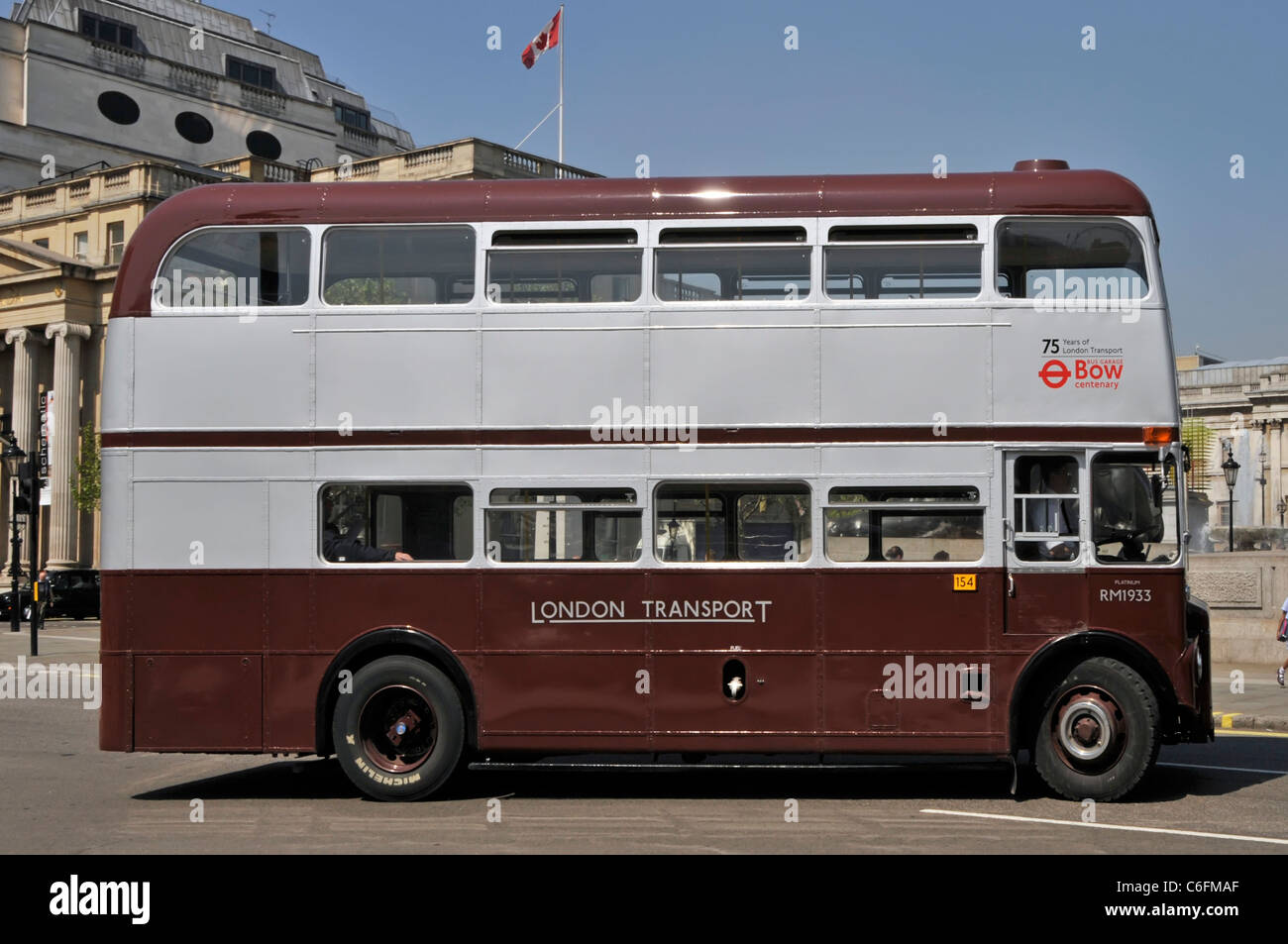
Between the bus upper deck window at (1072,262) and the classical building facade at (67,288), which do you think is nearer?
the bus upper deck window at (1072,262)

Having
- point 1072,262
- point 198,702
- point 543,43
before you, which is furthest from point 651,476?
point 543,43

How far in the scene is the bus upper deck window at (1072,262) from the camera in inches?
448

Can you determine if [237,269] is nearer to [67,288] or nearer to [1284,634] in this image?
[1284,634]

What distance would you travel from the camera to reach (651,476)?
1151 centimetres

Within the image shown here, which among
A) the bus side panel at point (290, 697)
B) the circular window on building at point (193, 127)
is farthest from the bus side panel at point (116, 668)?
the circular window on building at point (193, 127)

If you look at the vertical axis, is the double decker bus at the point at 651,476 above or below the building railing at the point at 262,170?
below

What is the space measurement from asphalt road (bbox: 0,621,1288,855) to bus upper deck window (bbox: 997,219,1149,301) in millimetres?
3926

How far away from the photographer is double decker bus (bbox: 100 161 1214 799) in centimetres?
1130

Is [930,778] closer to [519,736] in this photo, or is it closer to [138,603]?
[519,736]

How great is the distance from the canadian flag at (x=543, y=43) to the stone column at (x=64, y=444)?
95.8 feet

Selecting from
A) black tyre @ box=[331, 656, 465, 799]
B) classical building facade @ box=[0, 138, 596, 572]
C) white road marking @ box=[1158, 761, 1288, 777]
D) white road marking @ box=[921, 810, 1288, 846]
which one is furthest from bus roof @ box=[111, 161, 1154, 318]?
classical building facade @ box=[0, 138, 596, 572]

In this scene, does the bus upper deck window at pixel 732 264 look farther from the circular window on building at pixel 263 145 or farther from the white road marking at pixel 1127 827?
the circular window on building at pixel 263 145

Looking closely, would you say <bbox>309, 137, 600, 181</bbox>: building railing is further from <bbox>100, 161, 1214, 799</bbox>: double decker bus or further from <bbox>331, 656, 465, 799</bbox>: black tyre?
<bbox>331, 656, 465, 799</bbox>: black tyre

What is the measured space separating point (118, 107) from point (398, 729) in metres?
68.8
